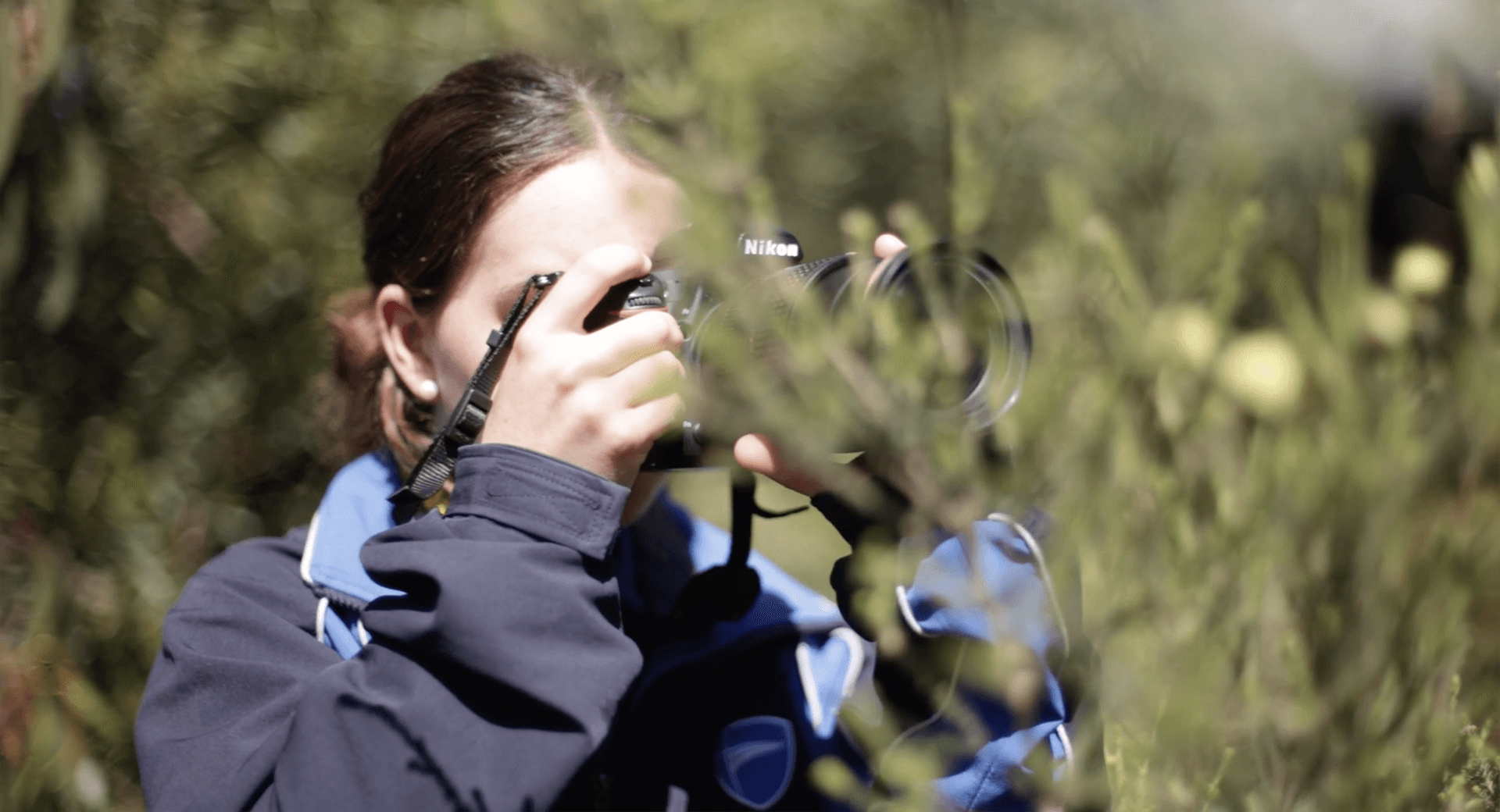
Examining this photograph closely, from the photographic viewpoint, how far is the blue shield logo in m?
0.90

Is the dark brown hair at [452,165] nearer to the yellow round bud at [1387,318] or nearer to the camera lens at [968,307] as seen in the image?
the camera lens at [968,307]

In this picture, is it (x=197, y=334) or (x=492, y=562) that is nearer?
(x=492, y=562)

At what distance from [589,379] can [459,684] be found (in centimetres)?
22

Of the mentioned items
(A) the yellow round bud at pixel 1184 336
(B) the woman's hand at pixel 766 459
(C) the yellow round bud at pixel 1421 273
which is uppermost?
(C) the yellow round bud at pixel 1421 273

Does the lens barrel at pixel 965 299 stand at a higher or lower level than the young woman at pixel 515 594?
higher

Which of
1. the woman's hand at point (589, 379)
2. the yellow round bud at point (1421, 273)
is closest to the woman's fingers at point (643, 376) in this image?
the woman's hand at point (589, 379)

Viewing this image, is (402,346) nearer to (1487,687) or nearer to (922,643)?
(922,643)

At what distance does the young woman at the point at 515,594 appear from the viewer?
0.71 metres

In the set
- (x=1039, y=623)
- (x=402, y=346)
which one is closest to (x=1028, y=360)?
(x=1039, y=623)

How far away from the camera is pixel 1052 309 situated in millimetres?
670

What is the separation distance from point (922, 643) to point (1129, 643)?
0.95ft

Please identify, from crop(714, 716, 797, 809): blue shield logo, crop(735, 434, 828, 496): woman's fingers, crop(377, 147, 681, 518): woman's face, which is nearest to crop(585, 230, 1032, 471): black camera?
crop(735, 434, 828, 496): woman's fingers

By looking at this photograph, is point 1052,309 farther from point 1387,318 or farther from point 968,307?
point 1387,318

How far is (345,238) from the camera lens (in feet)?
4.41
